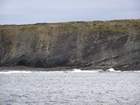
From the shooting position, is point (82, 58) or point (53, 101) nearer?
point (53, 101)

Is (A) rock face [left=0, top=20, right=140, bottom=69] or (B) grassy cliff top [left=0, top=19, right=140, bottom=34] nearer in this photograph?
(A) rock face [left=0, top=20, right=140, bottom=69]

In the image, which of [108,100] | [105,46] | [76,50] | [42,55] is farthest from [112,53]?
[108,100]

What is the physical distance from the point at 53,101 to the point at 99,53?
8411cm

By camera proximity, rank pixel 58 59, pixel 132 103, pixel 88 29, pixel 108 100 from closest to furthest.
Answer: pixel 132 103 < pixel 108 100 < pixel 58 59 < pixel 88 29

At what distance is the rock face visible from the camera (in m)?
119

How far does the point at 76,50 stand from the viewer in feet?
398

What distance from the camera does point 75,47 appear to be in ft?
401

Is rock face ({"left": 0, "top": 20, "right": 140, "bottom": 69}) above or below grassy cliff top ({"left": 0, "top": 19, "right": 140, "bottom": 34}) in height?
below

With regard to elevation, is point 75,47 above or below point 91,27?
below

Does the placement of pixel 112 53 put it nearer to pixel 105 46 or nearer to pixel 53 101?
pixel 105 46

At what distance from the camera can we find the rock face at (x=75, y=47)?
11881 cm

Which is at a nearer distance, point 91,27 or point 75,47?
point 75,47

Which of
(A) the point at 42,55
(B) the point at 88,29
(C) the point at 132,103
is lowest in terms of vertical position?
(C) the point at 132,103

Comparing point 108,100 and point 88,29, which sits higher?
point 88,29
